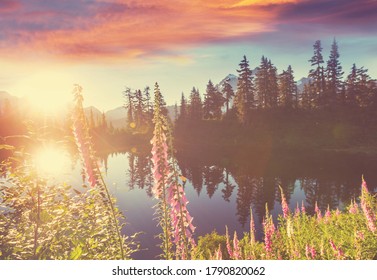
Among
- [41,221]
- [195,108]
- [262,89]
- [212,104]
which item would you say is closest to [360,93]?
[41,221]

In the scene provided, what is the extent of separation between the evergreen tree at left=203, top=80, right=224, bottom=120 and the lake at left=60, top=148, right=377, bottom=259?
23.3m

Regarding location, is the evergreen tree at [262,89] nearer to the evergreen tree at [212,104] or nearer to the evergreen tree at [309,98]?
the evergreen tree at [309,98]

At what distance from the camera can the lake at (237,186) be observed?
18.7 m

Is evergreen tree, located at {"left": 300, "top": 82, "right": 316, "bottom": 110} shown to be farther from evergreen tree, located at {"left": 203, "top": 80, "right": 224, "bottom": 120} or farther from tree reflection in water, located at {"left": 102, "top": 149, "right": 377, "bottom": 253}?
evergreen tree, located at {"left": 203, "top": 80, "right": 224, "bottom": 120}

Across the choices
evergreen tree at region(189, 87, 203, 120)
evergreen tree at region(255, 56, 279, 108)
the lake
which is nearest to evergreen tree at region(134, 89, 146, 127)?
the lake

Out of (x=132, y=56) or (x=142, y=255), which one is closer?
(x=132, y=56)

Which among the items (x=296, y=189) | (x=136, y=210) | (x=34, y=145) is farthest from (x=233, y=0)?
(x=296, y=189)

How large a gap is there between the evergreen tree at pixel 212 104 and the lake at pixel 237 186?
2330 centimetres

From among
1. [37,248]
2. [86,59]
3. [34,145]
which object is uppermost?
[86,59]

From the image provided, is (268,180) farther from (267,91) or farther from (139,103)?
(139,103)

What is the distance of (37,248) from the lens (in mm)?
4773

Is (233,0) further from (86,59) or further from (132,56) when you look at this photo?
(86,59)
